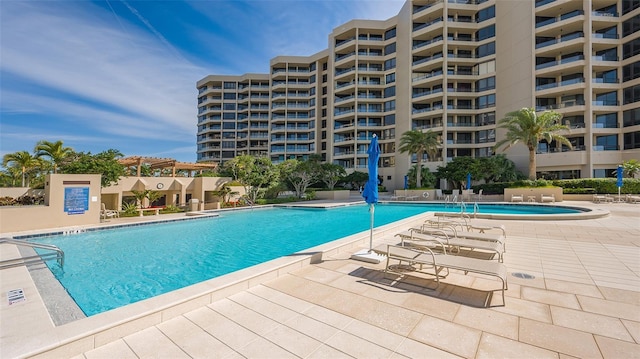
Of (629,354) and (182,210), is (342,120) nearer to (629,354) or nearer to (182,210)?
(182,210)

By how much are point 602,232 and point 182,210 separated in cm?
2447

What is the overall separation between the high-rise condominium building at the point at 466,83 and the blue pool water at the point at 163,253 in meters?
29.9

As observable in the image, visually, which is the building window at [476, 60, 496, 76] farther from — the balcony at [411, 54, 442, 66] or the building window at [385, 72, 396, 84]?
the building window at [385, 72, 396, 84]

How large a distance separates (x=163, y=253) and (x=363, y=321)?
8633 mm

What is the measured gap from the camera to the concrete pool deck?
112 inches

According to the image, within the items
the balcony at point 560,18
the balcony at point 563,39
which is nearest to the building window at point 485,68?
the balcony at point 563,39

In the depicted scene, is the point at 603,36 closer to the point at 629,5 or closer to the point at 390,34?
the point at 629,5

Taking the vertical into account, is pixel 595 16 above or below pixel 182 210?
above

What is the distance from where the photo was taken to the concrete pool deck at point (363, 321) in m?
2.85

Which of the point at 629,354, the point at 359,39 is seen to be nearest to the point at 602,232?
the point at 629,354

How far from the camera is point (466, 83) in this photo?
39.7 m

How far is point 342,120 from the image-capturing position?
162ft

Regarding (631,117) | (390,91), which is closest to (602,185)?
(631,117)

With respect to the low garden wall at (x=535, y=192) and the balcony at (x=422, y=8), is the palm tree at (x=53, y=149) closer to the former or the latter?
the low garden wall at (x=535, y=192)
